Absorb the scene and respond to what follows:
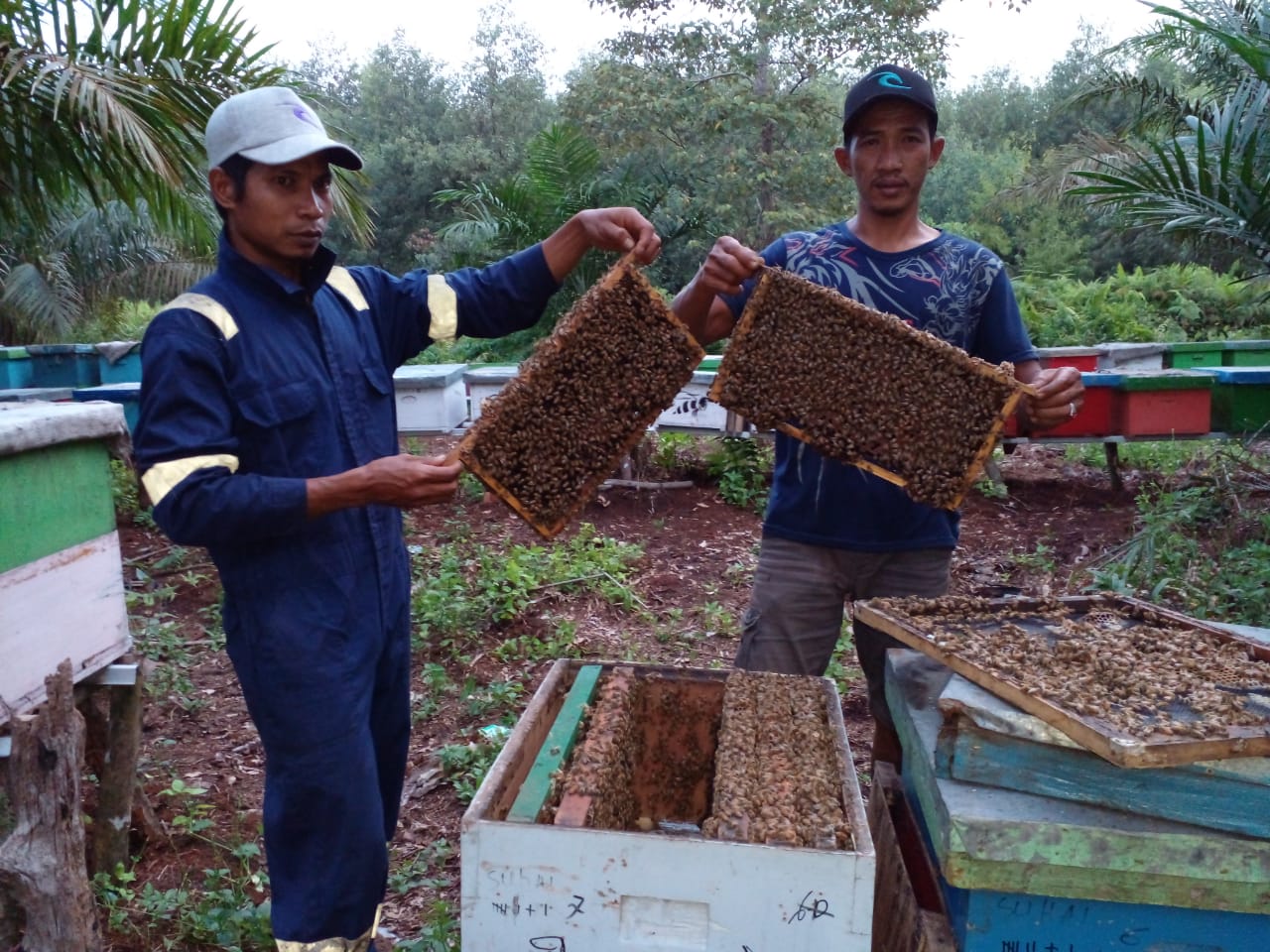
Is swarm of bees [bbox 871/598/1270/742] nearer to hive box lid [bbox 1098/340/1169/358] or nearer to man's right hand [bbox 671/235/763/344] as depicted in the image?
man's right hand [bbox 671/235/763/344]

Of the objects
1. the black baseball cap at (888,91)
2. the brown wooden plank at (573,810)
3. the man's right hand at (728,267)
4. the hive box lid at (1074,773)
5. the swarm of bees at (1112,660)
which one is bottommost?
the brown wooden plank at (573,810)

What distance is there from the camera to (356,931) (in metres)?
2.60

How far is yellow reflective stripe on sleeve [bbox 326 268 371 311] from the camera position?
2727 millimetres

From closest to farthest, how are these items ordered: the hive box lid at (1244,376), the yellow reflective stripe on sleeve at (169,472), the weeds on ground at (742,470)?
the yellow reflective stripe on sleeve at (169,472) < the hive box lid at (1244,376) < the weeds on ground at (742,470)

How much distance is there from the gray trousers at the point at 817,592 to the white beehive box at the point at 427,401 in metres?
5.71

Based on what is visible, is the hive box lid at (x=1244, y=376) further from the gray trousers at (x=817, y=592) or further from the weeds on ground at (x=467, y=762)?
the weeds on ground at (x=467, y=762)

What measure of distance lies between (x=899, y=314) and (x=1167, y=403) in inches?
215

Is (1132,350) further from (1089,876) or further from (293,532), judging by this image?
(293,532)

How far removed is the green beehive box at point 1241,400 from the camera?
23.5ft

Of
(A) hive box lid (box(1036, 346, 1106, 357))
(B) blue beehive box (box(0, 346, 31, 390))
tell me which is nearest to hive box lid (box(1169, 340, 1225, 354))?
(A) hive box lid (box(1036, 346, 1106, 357))

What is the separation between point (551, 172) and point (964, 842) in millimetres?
10992

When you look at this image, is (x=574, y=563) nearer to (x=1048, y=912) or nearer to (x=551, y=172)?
(x=1048, y=912)

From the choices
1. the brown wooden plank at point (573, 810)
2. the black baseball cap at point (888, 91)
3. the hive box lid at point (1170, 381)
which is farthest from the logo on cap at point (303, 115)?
the hive box lid at point (1170, 381)

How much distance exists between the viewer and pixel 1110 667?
2.06 metres
